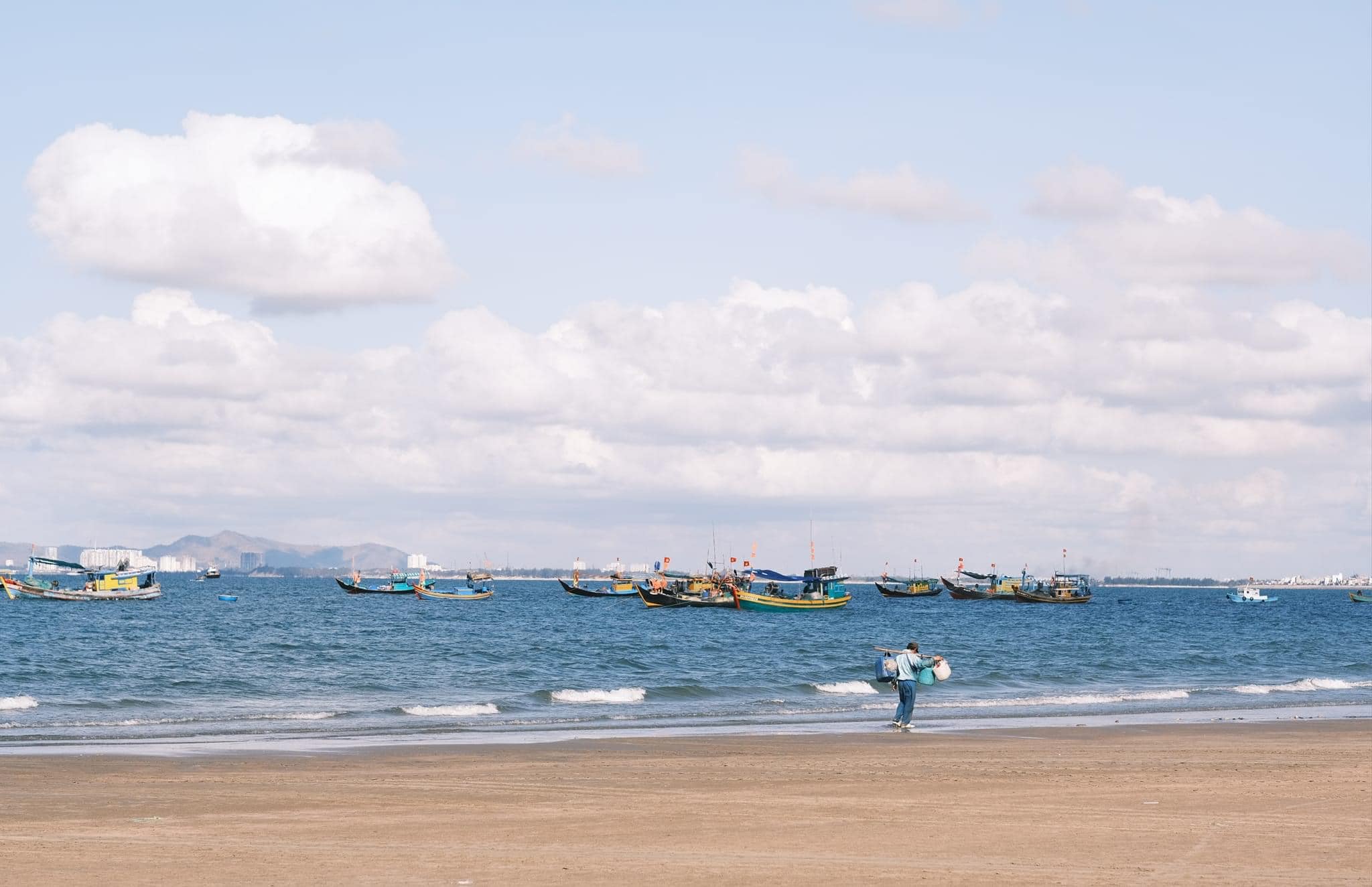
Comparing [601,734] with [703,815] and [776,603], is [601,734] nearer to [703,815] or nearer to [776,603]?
[703,815]

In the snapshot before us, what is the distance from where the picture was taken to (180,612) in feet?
427

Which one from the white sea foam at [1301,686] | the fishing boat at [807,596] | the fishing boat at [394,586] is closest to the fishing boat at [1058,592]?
the fishing boat at [807,596]

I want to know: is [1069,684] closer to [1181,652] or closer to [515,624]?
[1181,652]

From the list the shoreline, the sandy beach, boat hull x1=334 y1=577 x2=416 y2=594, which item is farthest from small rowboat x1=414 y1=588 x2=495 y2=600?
the sandy beach

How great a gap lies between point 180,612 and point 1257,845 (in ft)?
407

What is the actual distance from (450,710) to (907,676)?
1329cm

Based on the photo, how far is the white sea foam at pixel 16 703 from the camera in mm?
41062

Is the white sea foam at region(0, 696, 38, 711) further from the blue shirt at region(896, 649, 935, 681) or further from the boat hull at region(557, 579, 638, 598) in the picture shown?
the boat hull at region(557, 579, 638, 598)

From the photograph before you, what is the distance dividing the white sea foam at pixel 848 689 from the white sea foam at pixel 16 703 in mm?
23383

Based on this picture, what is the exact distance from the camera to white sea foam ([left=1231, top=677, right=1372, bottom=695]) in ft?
164

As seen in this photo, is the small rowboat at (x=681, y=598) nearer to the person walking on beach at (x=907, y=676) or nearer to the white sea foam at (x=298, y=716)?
the white sea foam at (x=298, y=716)

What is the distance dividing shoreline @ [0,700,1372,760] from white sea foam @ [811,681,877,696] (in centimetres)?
800

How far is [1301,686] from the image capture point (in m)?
52.1

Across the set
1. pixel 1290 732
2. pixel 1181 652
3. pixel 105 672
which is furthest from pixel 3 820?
pixel 1181 652
